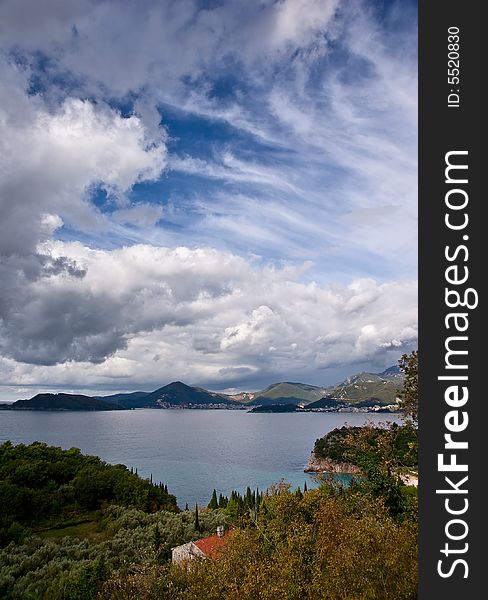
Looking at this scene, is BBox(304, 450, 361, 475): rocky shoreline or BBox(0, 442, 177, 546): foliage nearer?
BBox(0, 442, 177, 546): foliage

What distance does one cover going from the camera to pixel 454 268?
581cm

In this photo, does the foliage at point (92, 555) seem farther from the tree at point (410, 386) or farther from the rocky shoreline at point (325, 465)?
the rocky shoreline at point (325, 465)

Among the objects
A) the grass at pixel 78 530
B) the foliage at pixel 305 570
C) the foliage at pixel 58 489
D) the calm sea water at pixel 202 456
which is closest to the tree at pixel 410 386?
the foliage at pixel 305 570

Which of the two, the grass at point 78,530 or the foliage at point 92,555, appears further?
the grass at point 78,530

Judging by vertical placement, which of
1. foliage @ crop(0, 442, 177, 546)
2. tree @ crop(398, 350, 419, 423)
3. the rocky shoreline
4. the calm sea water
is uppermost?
tree @ crop(398, 350, 419, 423)

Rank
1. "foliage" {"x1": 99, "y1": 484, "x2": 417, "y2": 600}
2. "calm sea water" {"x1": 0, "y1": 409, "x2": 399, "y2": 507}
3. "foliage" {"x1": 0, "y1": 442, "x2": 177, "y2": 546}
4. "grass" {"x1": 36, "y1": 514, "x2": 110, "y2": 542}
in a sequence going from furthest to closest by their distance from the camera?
"calm sea water" {"x1": 0, "y1": 409, "x2": 399, "y2": 507} → "foliage" {"x1": 0, "y1": 442, "x2": 177, "y2": 546} → "grass" {"x1": 36, "y1": 514, "x2": 110, "y2": 542} → "foliage" {"x1": 99, "y1": 484, "x2": 417, "y2": 600}

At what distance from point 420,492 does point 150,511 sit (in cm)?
5279

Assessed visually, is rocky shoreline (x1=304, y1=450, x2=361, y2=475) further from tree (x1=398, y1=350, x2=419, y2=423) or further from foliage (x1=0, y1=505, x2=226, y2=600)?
tree (x1=398, y1=350, x2=419, y2=423)


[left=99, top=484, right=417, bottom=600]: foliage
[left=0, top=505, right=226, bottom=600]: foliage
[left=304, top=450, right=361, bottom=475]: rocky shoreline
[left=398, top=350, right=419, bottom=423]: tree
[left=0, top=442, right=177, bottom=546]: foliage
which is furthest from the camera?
[left=304, top=450, right=361, bottom=475]: rocky shoreline

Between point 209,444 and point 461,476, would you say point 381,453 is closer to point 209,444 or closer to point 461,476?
point 461,476

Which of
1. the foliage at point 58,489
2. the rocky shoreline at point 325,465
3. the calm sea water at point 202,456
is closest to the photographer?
the foliage at point 58,489

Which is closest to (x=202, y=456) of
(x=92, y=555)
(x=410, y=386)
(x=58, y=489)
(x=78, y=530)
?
(x=58, y=489)

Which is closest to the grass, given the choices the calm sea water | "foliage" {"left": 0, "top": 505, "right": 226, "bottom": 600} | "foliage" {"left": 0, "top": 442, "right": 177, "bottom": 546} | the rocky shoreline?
"foliage" {"left": 0, "top": 505, "right": 226, "bottom": 600}

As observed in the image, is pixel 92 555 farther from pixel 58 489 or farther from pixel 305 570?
pixel 58 489
